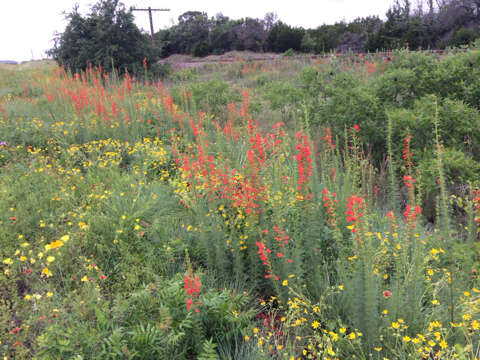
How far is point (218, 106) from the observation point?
8539 mm

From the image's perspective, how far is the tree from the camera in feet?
51.2

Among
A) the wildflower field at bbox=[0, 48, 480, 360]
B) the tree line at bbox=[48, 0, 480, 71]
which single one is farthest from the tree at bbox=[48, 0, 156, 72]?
the wildflower field at bbox=[0, 48, 480, 360]

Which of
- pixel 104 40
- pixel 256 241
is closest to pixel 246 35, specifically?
pixel 104 40

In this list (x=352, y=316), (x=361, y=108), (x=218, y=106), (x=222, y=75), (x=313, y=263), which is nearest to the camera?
(x=352, y=316)

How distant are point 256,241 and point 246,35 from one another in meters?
31.2

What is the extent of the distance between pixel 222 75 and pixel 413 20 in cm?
1380

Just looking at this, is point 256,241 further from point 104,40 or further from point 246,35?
point 246,35

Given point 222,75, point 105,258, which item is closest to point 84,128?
point 105,258

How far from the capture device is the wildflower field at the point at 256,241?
7.32ft

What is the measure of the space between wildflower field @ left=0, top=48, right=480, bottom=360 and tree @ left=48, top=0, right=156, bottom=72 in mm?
10357

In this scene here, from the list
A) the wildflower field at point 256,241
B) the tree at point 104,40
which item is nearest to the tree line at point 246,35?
the tree at point 104,40

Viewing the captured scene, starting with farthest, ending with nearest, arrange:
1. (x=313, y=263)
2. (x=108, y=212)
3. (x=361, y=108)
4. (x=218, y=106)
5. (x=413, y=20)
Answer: (x=413, y=20) → (x=218, y=106) → (x=361, y=108) → (x=108, y=212) → (x=313, y=263)

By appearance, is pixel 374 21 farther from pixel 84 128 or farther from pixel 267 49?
pixel 84 128

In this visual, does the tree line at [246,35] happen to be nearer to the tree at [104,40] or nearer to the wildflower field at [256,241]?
the tree at [104,40]
